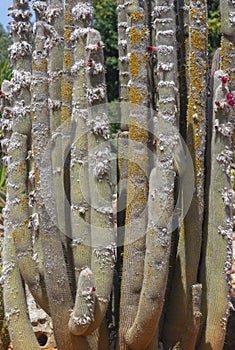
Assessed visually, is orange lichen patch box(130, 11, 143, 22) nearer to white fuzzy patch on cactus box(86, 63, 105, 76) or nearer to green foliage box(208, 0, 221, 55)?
white fuzzy patch on cactus box(86, 63, 105, 76)

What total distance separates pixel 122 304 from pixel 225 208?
0.81 metres

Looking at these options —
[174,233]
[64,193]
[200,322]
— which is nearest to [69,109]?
[64,193]

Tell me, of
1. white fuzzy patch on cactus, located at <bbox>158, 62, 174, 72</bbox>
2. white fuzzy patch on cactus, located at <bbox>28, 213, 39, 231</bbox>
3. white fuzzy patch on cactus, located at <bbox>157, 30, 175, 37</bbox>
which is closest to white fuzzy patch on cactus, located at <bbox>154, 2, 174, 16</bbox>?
white fuzzy patch on cactus, located at <bbox>157, 30, 175, 37</bbox>

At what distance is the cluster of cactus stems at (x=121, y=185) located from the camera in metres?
3.34

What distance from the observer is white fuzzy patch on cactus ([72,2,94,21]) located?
3447 millimetres

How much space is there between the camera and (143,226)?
135 inches

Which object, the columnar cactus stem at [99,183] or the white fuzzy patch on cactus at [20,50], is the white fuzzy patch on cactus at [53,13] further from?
the columnar cactus stem at [99,183]

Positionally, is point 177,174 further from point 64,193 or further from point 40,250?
point 40,250

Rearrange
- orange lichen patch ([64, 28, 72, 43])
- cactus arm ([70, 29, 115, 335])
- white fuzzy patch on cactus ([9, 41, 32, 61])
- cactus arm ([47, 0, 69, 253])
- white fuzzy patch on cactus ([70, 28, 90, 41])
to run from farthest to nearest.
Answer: white fuzzy patch on cactus ([9, 41, 32, 61]) < orange lichen patch ([64, 28, 72, 43]) < cactus arm ([47, 0, 69, 253]) < white fuzzy patch on cactus ([70, 28, 90, 41]) < cactus arm ([70, 29, 115, 335])

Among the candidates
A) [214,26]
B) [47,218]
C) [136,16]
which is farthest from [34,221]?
[214,26]

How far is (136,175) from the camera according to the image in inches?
135

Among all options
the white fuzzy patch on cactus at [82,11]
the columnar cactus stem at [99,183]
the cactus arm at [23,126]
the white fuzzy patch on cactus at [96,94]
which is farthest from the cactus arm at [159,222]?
the cactus arm at [23,126]

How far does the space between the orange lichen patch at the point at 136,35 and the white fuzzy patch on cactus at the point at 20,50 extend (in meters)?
0.69

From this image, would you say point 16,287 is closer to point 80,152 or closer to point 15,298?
point 15,298
